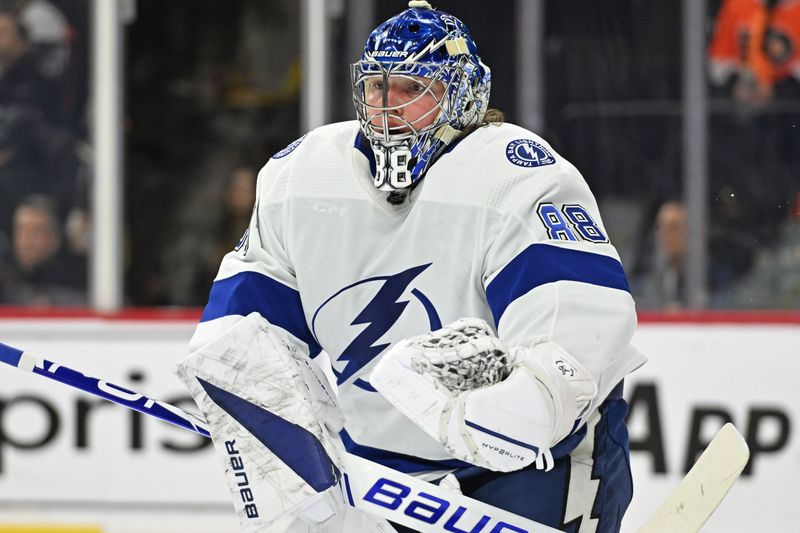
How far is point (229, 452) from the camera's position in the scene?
2021mm

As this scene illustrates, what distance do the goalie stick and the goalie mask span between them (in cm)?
42

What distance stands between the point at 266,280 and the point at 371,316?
0.57 ft

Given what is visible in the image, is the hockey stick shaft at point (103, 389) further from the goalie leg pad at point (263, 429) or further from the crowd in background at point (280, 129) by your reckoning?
the crowd in background at point (280, 129)

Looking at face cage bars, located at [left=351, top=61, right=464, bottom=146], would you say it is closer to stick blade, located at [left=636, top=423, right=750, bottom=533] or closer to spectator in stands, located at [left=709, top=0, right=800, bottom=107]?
stick blade, located at [left=636, top=423, right=750, bottom=533]

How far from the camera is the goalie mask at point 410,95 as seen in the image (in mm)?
2021

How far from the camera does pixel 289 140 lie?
426cm

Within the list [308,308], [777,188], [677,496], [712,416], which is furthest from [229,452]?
[777,188]

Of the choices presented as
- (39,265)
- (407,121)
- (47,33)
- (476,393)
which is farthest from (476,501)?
(47,33)

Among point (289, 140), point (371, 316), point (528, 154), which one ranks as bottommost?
point (289, 140)

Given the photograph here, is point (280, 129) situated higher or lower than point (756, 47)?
lower

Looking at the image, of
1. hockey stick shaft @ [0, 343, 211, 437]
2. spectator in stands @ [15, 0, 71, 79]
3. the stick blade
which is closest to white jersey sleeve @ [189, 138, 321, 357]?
hockey stick shaft @ [0, 343, 211, 437]

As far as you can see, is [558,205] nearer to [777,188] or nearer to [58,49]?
[777,188]

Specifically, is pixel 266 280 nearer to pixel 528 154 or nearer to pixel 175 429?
pixel 528 154

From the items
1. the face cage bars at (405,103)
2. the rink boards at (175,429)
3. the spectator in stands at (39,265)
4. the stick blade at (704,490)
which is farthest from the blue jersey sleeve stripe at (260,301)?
the spectator in stands at (39,265)
